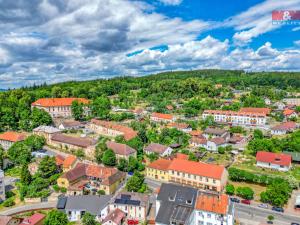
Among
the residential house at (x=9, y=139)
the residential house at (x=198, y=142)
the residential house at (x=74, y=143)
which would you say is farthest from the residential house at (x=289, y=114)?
the residential house at (x=9, y=139)

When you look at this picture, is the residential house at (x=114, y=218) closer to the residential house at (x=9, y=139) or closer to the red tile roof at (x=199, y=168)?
the red tile roof at (x=199, y=168)

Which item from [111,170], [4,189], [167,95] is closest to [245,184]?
[111,170]

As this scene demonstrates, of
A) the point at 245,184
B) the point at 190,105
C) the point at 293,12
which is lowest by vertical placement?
the point at 245,184

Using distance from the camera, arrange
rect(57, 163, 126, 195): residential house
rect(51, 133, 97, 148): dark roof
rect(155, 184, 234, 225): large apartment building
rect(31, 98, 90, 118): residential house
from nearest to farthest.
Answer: rect(155, 184, 234, 225): large apartment building
rect(57, 163, 126, 195): residential house
rect(51, 133, 97, 148): dark roof
rect(31, 98, 90, 118): residential house

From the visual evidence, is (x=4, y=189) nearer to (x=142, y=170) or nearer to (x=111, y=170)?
(x=111, y=170)

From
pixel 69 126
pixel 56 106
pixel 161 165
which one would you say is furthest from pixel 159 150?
pixel 56 106

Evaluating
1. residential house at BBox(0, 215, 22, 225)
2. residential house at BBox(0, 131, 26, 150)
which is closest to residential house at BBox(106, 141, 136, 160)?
residential house at BBox(0, 215, 22, 225)

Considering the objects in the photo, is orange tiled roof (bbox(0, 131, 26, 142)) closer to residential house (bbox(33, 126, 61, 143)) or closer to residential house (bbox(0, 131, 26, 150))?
residential house (bbox(0, 131, 26, 150))
